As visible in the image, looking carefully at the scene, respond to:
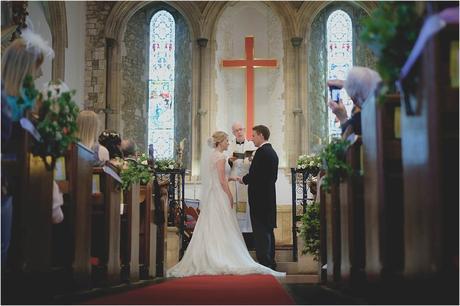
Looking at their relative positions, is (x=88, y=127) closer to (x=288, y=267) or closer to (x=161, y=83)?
(x=288, y=267)

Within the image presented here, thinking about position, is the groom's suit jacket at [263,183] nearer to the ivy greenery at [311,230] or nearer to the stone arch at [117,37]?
the ivy greenery at [311,230]

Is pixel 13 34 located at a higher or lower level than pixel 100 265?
higher

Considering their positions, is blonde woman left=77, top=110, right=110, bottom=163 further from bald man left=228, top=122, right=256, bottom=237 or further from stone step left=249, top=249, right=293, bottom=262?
stone step left=249, top=249, right=293, bottom=262

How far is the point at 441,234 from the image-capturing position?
251 cm

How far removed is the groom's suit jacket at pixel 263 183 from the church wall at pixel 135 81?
496 cm

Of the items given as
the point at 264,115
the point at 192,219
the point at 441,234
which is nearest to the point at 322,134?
the point at 264,115

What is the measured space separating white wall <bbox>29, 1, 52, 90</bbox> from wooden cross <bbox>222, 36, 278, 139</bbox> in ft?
10.0

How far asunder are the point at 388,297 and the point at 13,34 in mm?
6980

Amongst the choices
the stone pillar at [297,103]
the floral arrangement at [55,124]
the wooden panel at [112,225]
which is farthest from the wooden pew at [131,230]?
the stone pillar at [297,103]

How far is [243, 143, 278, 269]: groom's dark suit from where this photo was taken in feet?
26.5

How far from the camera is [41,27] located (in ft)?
36.5

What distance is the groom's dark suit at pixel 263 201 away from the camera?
8086 mm

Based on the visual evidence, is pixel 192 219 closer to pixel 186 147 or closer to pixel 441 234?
pixel 186 147

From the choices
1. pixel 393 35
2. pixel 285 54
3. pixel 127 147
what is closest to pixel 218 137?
pixel 127 147
